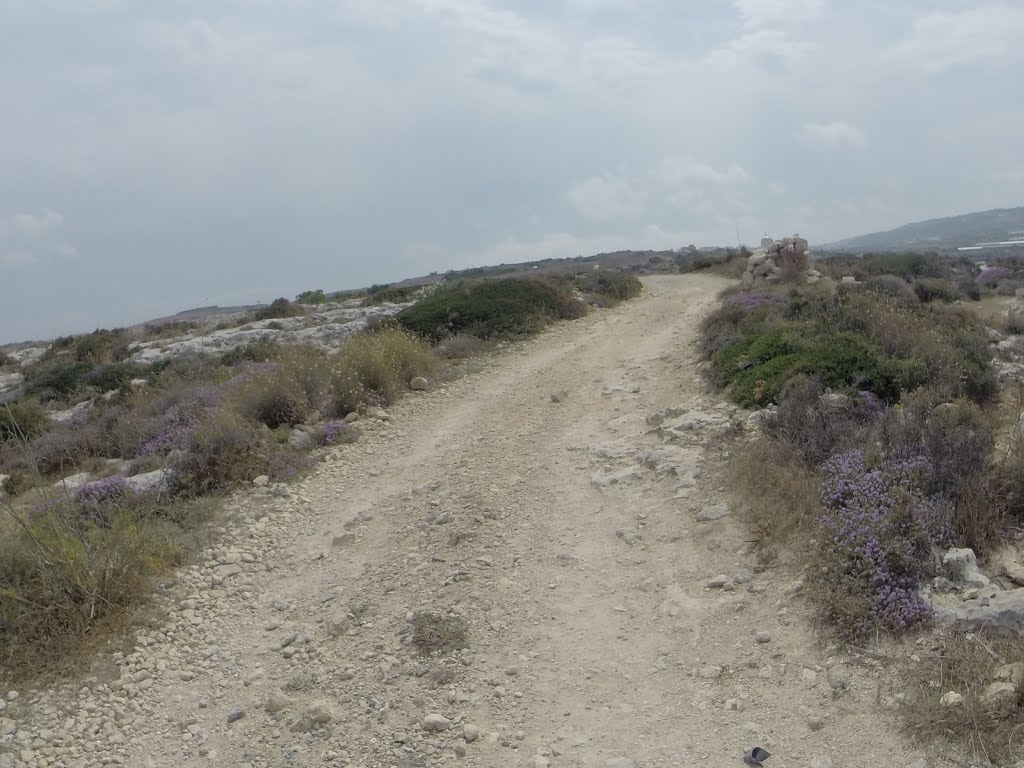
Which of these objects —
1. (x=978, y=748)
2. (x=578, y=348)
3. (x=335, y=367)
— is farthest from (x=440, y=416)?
(x=978, y=748)

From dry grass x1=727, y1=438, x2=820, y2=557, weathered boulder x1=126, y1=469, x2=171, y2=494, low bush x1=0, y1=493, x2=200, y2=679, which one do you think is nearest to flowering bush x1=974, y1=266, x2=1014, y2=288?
dry grass x1=727, y1=438, x2=820, y2=557

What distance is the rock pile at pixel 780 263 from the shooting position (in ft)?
73.1

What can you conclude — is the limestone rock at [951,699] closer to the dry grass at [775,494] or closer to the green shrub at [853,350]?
the dry grass at [775,494]

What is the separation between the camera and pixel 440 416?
1115 centimetres

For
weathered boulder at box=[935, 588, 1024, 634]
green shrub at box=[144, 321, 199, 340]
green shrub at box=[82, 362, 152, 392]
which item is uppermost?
green shrub at box=[144, 321, 199, 340]

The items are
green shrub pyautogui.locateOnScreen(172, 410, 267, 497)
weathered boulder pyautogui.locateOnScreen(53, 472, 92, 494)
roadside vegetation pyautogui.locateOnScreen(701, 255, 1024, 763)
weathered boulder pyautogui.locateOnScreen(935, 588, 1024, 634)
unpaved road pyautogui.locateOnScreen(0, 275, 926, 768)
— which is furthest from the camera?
weathered boulder pyautogui.locateOnScreen(53, 472, 92, 494)

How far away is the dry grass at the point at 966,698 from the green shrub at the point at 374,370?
852cm

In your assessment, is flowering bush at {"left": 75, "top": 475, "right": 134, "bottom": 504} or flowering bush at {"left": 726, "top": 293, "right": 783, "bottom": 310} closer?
flowering bush at {"left": 75, "top": 475, "right": 134, "bottom": 504}

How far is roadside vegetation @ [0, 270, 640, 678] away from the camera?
573cm

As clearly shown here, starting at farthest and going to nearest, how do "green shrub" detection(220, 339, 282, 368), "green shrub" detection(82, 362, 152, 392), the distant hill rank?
the distant hill → "green shrub" detection(82, 362, 152, 392) → "green shrub" detection(220, 339, 282, 368)

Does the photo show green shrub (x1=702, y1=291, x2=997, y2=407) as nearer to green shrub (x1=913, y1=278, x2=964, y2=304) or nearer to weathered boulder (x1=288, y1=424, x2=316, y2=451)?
weathered boulder (x1=288, y1=424, x2=316, y2=451)

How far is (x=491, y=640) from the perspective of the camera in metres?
5.46

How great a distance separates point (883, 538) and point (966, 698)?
4.82 ft

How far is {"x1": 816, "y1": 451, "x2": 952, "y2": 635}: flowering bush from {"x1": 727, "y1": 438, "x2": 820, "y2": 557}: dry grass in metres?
0.21
